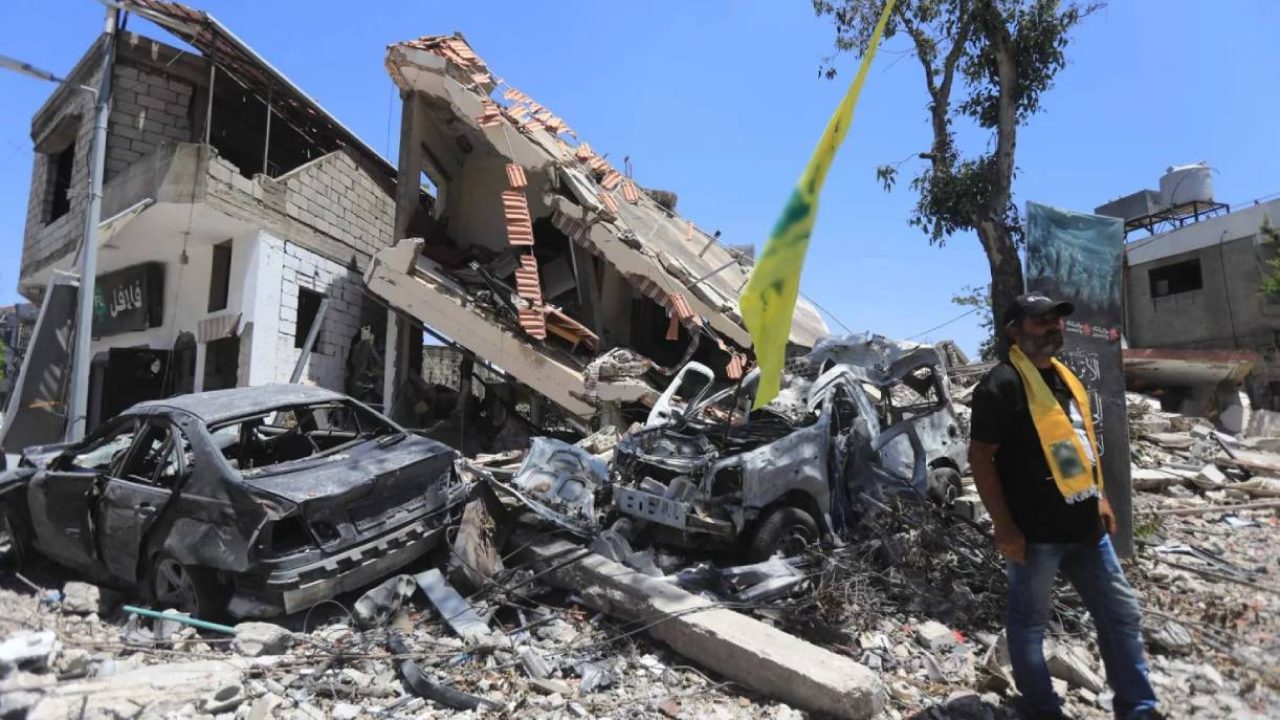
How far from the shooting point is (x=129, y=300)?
14.4 meters

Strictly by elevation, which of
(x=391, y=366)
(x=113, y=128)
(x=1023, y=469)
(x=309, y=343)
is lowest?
(x=1023, y=469)

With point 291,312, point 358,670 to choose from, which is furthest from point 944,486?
point 291,312

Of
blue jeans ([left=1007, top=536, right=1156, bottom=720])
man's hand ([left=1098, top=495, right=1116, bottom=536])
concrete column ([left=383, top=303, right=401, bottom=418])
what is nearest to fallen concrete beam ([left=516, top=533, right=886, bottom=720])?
blue jeans ([left=1007, top=536, right=1156, bottom=720])

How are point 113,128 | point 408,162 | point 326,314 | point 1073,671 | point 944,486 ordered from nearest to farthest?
point 1073,671, point 944,486, point 408,162, point 113,128, point 326,314

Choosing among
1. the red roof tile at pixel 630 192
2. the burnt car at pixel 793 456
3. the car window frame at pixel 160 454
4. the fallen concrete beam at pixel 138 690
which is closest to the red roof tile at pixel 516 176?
the red roof tile at pixel 630 192

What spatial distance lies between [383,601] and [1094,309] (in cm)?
556

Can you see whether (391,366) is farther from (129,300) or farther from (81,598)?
(81,598)

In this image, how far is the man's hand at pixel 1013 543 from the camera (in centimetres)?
288

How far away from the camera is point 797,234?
379cm

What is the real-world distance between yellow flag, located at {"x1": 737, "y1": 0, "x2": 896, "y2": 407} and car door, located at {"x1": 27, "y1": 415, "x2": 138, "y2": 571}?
A: 16.0ft

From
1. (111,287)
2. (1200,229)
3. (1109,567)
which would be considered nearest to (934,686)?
(1109,567)

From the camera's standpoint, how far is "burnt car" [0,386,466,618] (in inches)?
170

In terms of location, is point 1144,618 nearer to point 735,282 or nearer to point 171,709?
point 171,709

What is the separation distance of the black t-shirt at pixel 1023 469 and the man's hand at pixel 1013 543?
0.04m
